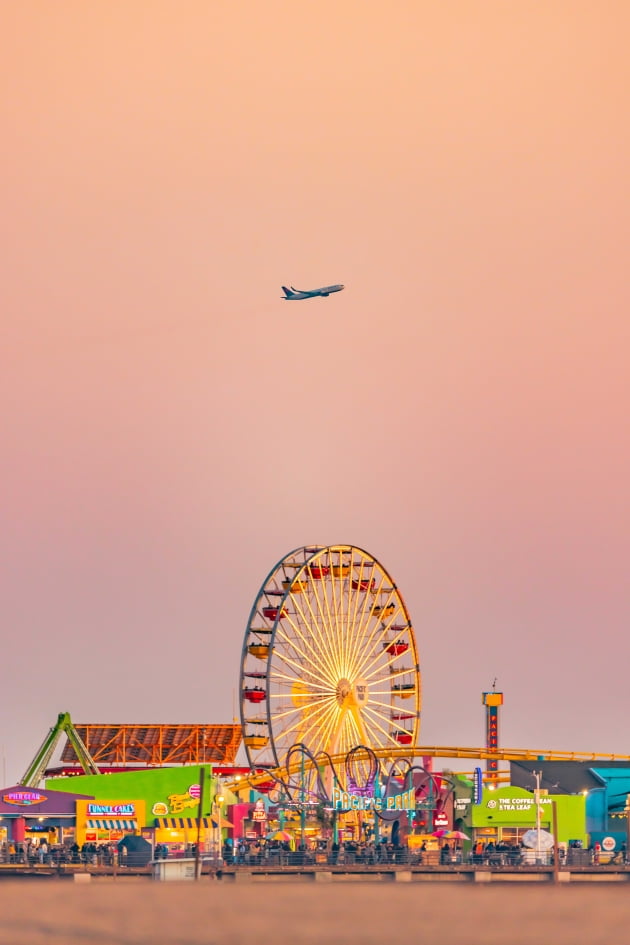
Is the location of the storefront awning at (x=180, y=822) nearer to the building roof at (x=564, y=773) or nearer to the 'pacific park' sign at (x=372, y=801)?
the 'pacific park' sign at (x=372, y=801)

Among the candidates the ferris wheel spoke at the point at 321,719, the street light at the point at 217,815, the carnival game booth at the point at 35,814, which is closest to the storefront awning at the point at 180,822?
the street light at the point at 217,815

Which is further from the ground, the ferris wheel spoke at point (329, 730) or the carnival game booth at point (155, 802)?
the ferris wheel spoke at point (329, 730)

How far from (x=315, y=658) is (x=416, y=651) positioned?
48.1ft

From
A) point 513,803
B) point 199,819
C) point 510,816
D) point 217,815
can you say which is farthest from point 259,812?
point 513,803

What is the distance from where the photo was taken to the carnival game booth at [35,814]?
128 m

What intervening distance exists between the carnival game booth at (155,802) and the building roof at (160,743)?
98.5 feet

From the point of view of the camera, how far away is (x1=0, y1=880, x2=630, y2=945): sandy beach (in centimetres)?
8200

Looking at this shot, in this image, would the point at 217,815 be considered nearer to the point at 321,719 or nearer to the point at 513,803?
the point at 321,719

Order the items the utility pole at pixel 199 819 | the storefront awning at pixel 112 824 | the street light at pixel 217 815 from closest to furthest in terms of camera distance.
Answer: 1. the utility pole at pixel 199 819
2. the street light at pixel 217 815
3. the storefront awning at pixel 112 824

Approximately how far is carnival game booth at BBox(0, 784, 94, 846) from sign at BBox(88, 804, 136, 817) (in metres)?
0.89

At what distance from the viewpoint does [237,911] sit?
95188 millimetres

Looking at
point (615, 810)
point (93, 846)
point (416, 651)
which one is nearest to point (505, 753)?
point (416, 651)

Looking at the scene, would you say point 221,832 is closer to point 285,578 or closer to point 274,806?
point 274,806

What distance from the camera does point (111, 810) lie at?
130 metres
